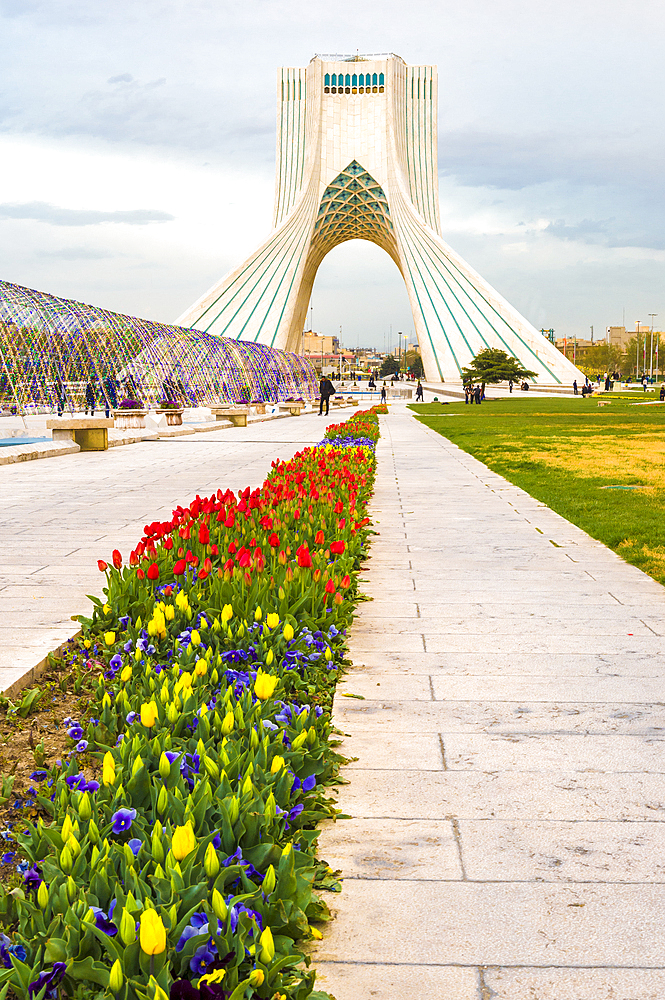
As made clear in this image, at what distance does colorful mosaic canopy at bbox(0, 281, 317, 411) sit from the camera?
2422cm

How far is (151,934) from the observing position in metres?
1.31

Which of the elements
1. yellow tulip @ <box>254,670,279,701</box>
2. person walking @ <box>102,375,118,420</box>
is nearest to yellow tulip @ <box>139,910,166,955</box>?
yellow tulip @ <box>254,670,279,701</box>

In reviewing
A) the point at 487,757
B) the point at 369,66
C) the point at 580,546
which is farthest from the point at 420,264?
the point at 487,757

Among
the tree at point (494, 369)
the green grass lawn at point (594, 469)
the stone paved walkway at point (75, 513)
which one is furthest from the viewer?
the tree at point (494, 369)

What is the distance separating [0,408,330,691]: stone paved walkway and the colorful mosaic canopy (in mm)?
10366

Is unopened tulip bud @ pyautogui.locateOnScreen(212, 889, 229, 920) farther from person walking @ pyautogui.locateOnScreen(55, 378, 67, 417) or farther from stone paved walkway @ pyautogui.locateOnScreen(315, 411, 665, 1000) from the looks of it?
person walking @ pyautogui.locateOnScreen(55, 378, 67, 417)

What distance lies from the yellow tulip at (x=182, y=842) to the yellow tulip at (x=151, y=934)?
8.3 inches

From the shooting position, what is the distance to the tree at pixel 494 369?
47.4m

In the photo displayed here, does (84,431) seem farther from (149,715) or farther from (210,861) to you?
(210,861)

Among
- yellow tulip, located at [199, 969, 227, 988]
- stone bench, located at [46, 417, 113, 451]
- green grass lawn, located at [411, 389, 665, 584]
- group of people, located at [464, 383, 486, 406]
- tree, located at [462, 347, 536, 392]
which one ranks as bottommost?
green grass lawn, located at [411, 389, 665, 584]

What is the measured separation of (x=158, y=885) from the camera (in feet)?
4.98

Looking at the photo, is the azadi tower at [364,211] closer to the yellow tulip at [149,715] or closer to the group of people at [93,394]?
the group of people at [93,394]

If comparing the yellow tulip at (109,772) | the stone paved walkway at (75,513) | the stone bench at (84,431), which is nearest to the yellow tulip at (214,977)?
the yellow tulip at (109,772)

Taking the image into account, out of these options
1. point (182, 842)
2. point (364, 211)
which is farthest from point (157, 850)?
point (364, 211)
